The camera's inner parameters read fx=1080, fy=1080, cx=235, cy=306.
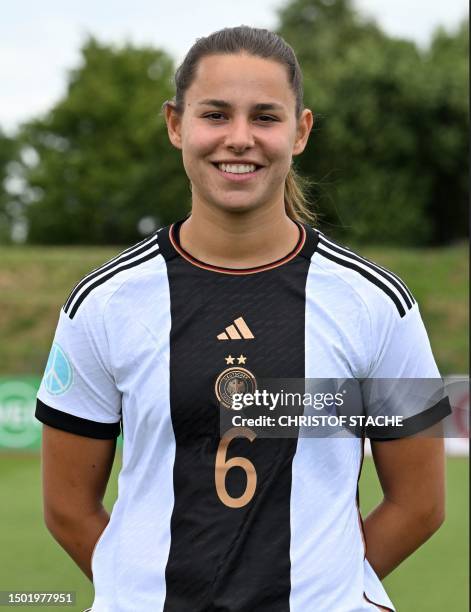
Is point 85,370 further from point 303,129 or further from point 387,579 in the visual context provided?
point 387,579

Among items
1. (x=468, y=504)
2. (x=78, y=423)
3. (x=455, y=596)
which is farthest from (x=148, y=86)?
(x=78, y=423)

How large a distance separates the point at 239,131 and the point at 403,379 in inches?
24.5

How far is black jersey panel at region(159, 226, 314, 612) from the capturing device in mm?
2115

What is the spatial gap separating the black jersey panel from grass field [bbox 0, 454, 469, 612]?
4.14 m

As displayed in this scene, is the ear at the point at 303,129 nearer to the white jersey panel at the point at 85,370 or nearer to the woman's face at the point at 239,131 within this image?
the woman's face at the point at 239,131

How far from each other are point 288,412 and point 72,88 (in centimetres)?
4146

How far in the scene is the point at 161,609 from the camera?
83.8 inches

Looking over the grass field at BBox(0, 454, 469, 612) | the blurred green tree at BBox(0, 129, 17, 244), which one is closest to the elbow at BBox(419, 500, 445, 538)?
the grass field at BBox(0, 454, 469, 612)

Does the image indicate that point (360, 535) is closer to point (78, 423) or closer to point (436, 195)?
point (78, 423)

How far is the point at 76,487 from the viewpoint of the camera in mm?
2432

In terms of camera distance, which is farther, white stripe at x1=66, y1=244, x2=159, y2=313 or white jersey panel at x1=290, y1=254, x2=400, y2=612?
white stripe at x1=66, y1=244, x2=159, y2=313

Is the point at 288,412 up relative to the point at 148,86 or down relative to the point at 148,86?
down

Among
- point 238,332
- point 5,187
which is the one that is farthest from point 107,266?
point 5,187

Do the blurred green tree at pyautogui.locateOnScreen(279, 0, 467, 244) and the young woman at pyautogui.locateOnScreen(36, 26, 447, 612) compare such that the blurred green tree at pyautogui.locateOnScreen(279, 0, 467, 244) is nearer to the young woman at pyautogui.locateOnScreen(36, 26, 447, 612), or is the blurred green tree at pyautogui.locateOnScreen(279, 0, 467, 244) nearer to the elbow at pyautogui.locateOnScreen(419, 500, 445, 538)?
the elbow at pyautogui.locateOnScreen(419, 500, 445, 538)
